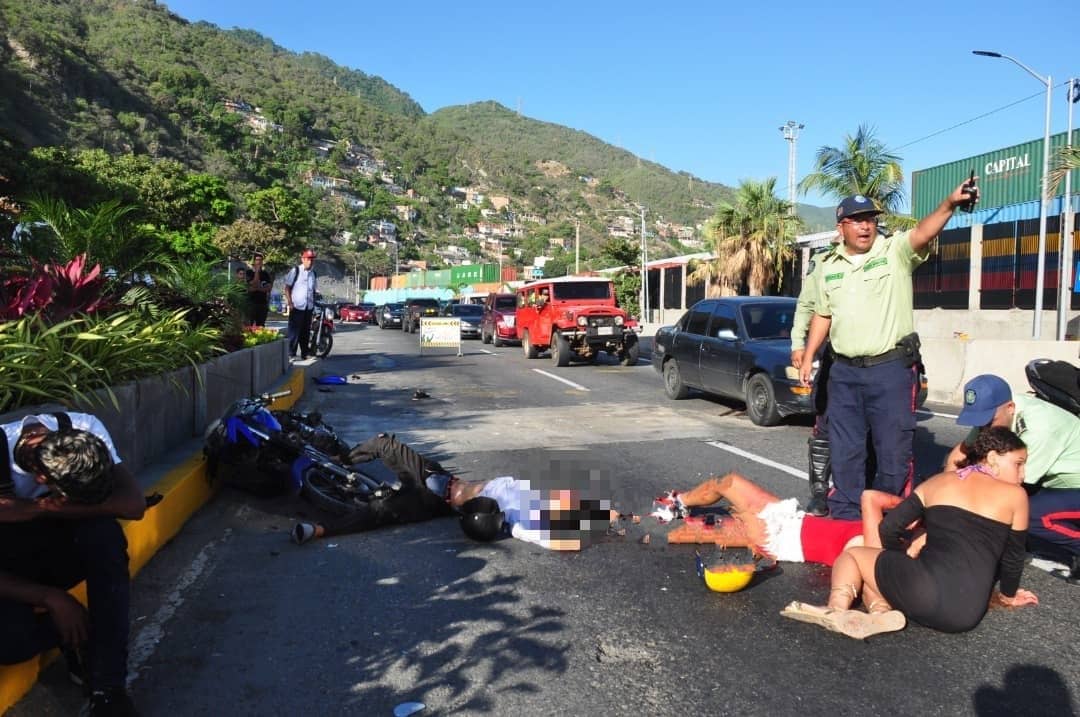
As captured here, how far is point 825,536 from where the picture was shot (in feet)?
15.0

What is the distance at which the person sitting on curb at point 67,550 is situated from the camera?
3004mm

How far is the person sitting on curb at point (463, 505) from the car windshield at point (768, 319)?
19.8 ft

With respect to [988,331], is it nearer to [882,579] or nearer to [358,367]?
[358,367]

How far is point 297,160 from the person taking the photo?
14550 centimetres

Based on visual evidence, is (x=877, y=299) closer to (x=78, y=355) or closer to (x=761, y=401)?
(x=78, y=355)

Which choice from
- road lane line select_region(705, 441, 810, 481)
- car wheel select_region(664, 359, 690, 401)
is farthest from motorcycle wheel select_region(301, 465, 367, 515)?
car wheel select_region(664, 359, 690, 401)

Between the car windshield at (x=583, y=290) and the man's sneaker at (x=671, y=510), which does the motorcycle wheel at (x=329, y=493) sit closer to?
the man's sneaker at (x=671, y=510)

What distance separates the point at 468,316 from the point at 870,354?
28.4 m

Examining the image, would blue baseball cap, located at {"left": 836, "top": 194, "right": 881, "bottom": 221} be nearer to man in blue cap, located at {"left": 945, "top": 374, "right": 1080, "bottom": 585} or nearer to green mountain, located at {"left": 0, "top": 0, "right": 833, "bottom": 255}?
man in blue cap, located at {"left": 945, "top": 374, "right": 1080, "bottom": 585}

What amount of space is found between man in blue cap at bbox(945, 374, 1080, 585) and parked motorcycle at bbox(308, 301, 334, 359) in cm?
1462

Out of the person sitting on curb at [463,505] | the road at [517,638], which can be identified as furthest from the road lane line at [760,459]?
the person sitting on curb at [463,505]

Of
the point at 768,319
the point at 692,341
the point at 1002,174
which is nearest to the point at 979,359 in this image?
the point at 768,319

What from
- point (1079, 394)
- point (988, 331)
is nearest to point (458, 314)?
point (988, 331)

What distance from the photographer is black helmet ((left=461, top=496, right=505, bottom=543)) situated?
16.8 ft
